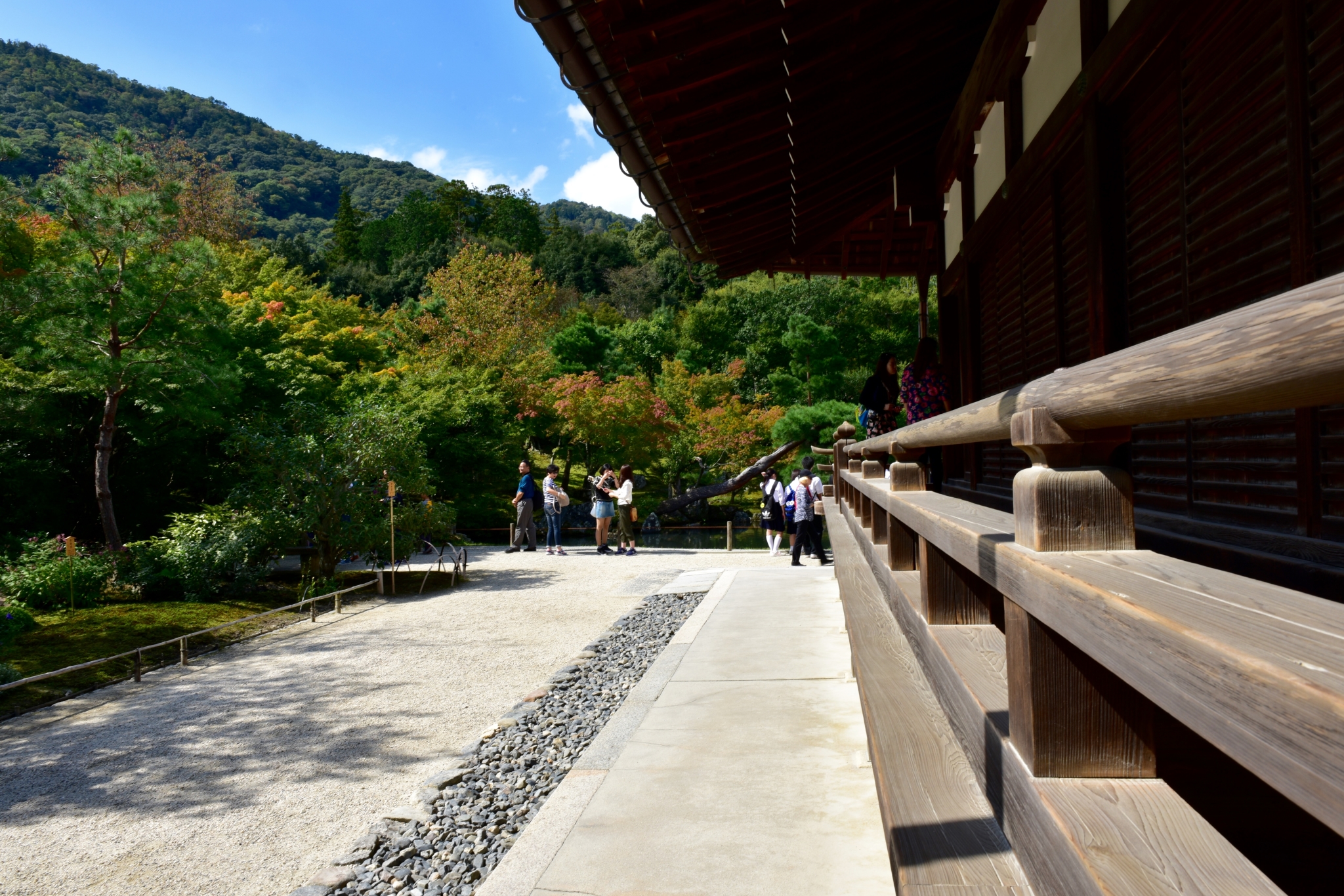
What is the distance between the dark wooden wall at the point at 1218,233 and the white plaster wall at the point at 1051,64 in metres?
0.25

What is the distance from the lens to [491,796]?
3900mm

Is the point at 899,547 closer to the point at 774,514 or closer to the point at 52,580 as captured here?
the point at 774,514

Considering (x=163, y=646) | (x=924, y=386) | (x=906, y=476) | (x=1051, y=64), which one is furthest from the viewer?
(x=163, y=646)

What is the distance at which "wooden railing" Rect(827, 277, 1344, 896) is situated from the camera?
0.60 metres

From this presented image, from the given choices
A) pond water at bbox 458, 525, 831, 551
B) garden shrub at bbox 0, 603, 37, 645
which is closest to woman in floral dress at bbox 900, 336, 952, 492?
garden shrub at bbox 0, 603, 37, 645

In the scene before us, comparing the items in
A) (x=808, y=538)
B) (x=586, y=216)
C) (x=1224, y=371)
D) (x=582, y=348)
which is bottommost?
(x=808, y=538)

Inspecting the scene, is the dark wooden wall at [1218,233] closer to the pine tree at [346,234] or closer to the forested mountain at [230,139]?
the pine tree at [346,234]

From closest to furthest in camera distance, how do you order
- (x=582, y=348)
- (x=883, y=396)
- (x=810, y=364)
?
1. (x=883, y=396)
2. (x=810, y=364)
3. (x=582, y=348)

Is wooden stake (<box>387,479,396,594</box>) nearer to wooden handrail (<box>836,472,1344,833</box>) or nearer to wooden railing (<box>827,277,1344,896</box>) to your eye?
wooden railing (<box>827,277,1344,896</box>)

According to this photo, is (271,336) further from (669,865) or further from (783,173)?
(669,865)

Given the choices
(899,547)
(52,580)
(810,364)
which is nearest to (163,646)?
(52,580)

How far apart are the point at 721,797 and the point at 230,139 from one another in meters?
116

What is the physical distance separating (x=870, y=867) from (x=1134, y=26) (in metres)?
2.72

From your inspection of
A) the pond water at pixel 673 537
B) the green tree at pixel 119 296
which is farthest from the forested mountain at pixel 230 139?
the green tree at pixel 119 296
